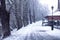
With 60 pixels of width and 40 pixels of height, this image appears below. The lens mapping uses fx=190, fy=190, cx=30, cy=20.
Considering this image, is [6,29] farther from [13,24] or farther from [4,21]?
[13,24]

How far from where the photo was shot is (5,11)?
21141 millimetres

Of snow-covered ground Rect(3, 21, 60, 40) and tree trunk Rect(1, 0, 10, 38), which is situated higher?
tree trunk Rect(1, 0, 10, 38)

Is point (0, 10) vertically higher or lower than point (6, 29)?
higher

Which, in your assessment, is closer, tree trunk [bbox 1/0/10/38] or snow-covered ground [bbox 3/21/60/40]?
snow-covered ground [bbox 3/21/60/40]

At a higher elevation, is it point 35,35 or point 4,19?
point 4,19

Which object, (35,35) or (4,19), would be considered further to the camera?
(35,35)

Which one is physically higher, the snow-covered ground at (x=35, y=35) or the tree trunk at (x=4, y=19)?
the tree trunk at (x=4, y=19)

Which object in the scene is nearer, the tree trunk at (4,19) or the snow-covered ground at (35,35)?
the snow-covered ground at (35,35)

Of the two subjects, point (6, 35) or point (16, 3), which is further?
point (16, 3)

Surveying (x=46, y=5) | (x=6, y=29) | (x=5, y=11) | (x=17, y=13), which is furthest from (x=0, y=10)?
(x=46, y=5)

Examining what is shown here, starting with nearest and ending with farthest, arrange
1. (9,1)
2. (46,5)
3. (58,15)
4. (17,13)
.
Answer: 1. (58,15)
2. (17,13)
3. (9,1)
4. (46,5)

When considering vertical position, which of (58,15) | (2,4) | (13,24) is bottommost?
(13,24)

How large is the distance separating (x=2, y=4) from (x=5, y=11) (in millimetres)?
854

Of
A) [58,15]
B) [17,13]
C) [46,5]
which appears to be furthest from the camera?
[46,5]
